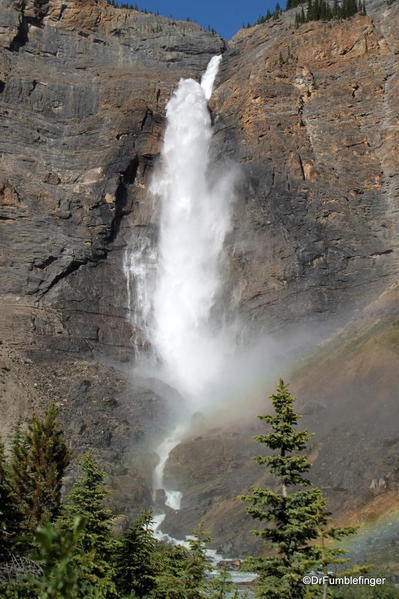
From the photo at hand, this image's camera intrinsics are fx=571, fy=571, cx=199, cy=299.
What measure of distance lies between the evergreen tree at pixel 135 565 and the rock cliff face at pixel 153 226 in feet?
52.8

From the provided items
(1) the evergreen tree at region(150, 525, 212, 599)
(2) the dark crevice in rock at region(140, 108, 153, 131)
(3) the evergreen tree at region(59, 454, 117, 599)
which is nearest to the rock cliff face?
(2) the dark crevice in rock at region(140, 108, 153, 131)

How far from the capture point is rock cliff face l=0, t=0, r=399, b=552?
3728cm

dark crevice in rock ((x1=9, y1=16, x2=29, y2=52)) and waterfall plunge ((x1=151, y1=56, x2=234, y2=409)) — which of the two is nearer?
waterfall plunge ((x1=151, y1=56, x2=234, y2=409))

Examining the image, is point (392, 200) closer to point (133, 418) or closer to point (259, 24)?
point (133, 418)

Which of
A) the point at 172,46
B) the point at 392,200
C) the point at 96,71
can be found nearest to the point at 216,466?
the point at 392,200

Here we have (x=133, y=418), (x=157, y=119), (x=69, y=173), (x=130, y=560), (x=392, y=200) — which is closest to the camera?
(x=130, y=560)

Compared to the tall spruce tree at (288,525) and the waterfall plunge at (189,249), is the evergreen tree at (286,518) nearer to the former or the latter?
the tall spruce tree at (288,525)

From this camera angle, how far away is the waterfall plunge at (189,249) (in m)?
52.6

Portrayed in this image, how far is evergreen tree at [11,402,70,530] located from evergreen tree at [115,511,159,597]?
74.9 inches

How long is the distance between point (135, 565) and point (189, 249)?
1830 inches

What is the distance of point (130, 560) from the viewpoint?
13.6m

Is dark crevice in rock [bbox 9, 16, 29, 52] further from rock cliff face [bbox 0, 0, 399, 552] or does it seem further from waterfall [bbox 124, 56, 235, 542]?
waterfall [bbox 124, 56, 235, 542]

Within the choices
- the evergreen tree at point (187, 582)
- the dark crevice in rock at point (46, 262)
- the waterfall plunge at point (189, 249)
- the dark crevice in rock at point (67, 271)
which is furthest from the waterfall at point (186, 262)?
the evergreen tree at point (187, 582)

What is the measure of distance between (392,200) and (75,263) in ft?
99.2
